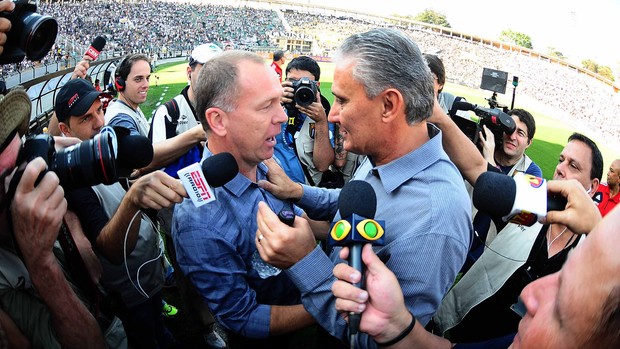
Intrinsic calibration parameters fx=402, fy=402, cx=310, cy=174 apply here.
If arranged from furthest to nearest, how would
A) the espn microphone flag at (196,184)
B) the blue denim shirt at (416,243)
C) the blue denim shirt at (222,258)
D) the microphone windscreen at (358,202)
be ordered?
the blue denim shirt at (222,258) → the espn microphone flag at (196,184) → the blue denim shirt at (416,243) → the microphone windscreen at (358,202)

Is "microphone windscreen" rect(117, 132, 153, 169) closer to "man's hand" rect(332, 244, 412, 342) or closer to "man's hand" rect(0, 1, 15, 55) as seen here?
"man's hand" rect(0, 1, 15, 55)

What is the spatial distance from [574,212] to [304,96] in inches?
102

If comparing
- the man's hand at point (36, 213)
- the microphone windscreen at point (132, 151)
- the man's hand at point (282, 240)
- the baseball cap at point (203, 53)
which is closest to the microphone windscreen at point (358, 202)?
the man's hand at point (282, 240)

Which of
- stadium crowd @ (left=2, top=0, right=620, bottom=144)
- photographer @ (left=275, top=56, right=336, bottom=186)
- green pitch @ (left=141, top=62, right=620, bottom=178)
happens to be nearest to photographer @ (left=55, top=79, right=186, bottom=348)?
photographer @ (left=275, top=56, right=336, bottom=186)

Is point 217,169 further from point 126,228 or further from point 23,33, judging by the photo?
point 23,33

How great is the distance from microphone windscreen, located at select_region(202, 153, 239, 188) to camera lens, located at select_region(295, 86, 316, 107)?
1.94 meters

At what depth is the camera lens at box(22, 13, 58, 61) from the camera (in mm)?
1901

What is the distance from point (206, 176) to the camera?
5.92ft

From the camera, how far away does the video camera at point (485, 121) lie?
10.9 feet

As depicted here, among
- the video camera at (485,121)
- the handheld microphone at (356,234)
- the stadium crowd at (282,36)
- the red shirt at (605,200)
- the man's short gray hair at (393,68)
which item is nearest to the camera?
the handheld microphone at (356,234)

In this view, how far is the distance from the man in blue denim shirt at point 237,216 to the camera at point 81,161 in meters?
0.47

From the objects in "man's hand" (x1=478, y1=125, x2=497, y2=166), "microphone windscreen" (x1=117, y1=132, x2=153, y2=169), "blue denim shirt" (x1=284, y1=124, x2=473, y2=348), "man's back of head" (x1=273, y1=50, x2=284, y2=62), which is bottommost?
"man's back of head" (x1=273, y1=50, x2=284, y2=62)

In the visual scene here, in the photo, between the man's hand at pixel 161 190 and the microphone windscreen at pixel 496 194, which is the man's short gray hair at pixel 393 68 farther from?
the man's hand at pixel 161 190

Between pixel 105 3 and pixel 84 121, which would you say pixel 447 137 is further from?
pixel 105 3
